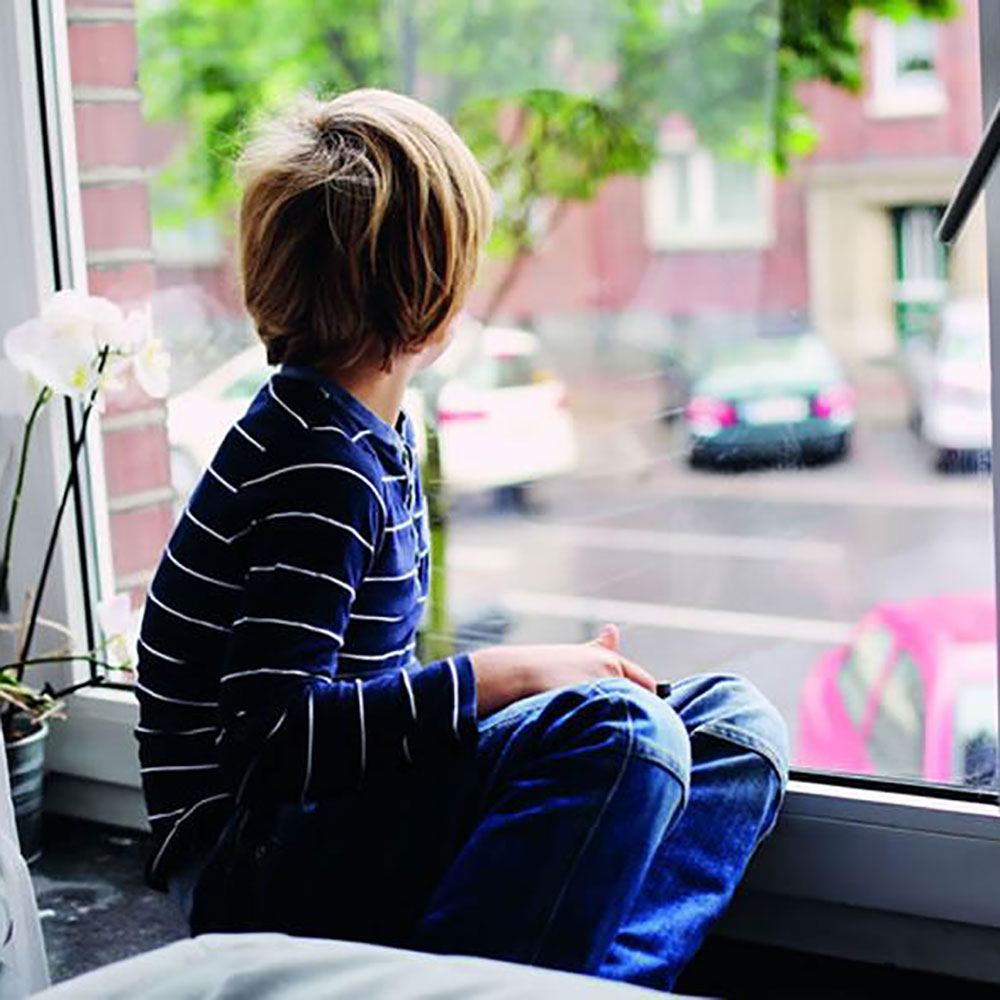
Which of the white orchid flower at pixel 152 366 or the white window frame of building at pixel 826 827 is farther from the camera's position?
the white orchid flower at pixel 152 366

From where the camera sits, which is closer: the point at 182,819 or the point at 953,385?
the point at 182,819

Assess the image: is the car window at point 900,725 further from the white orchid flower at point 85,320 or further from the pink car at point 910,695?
the white orchid flower at point 85,320

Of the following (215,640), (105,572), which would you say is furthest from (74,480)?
(215,640)

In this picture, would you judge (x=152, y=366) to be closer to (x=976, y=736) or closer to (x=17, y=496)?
(x=17, y=496)

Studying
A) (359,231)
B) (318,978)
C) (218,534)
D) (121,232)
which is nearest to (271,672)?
(218,534)

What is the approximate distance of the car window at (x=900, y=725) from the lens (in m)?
1.81

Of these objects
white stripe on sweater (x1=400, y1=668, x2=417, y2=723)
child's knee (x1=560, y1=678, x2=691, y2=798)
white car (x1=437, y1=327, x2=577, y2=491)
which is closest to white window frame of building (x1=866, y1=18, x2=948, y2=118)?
white car (x1=437, y1=327, x2=577, y2=491)

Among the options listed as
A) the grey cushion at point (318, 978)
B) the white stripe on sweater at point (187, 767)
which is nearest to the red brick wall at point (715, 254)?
the white stripe on sweater at point (187, 767)

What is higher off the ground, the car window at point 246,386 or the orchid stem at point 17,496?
the car window at point 246,386

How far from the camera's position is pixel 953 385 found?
1768 millimetres

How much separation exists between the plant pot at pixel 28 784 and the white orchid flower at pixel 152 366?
422 mm

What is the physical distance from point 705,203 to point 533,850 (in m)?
0.85

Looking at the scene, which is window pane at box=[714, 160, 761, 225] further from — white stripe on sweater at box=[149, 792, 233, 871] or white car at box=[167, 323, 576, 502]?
white stripe on sweater at box=[149, 792, 233, 871]

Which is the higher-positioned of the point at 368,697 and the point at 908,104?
the point at 908,104
